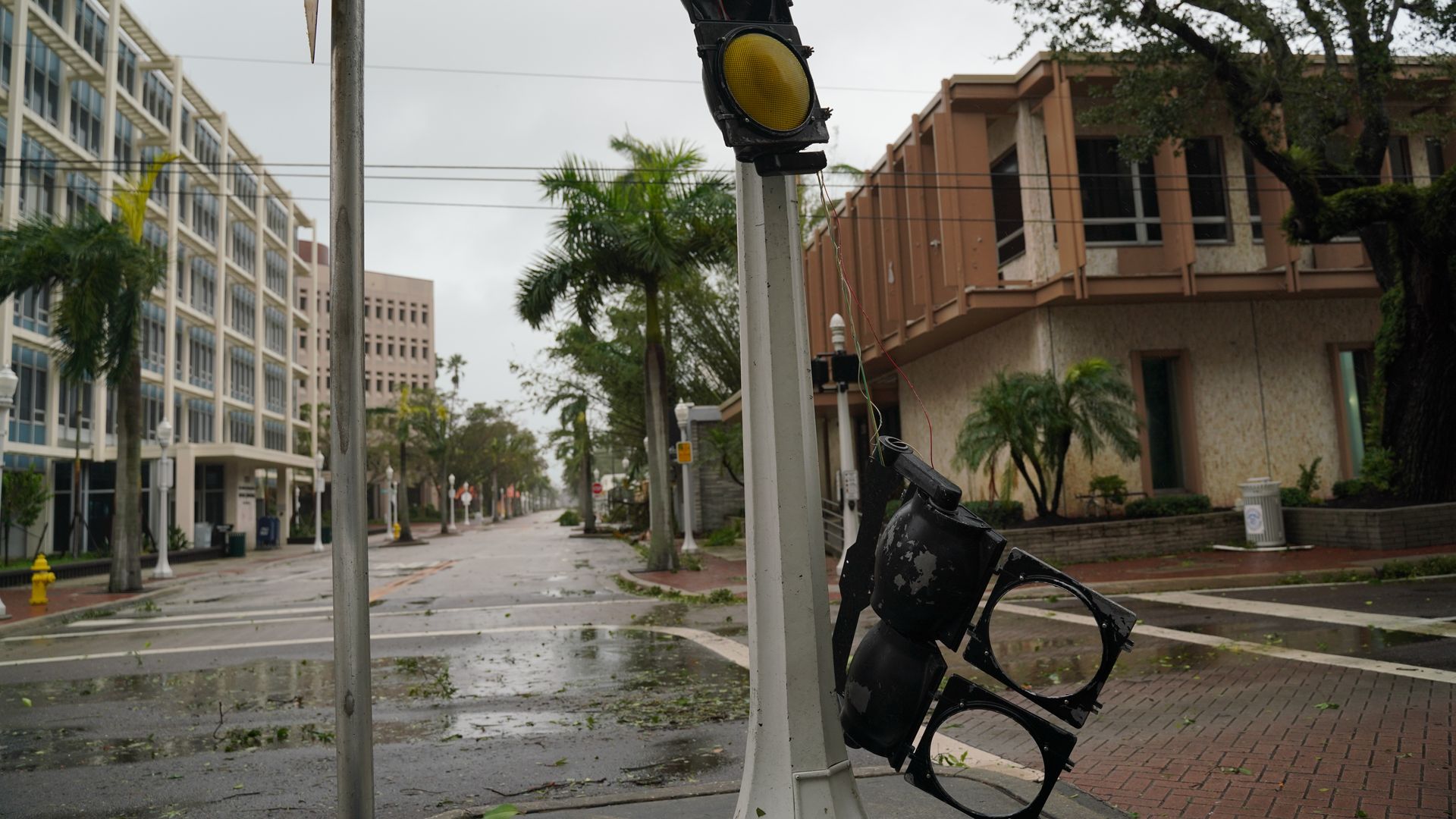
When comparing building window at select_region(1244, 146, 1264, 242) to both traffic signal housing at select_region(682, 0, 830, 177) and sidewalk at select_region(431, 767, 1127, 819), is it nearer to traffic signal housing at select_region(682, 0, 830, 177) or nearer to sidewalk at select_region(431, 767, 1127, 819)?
sidewalk at select_region(431, 767, 1127, 819)

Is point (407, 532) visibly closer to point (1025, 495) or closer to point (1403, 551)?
point (1025, 495)

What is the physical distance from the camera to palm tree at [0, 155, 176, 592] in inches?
792

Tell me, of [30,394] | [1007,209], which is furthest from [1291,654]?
[30,394]

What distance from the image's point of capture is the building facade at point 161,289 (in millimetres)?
33719

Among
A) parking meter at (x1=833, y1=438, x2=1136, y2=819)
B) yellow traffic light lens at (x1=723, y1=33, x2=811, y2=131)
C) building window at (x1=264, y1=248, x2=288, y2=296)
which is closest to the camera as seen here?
parking meter at (x1=833, y1=438, x2=1136, y2=819)

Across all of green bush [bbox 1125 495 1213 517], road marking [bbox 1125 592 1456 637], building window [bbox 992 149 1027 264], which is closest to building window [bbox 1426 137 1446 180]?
building window [bbox 992 149 1027 264]

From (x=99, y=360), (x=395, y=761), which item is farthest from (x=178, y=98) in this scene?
(x=395, y=761)

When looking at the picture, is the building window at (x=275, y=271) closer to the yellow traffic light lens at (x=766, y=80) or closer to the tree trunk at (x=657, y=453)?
the tree trunk at (x=657, y=453)

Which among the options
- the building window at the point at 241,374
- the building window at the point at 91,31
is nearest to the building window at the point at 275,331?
the building window at the point at 241,374

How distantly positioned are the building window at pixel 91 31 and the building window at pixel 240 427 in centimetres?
1967

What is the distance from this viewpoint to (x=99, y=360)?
21.5 meters

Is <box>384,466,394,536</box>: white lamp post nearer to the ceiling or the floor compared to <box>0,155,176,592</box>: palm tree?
nearer to the floor

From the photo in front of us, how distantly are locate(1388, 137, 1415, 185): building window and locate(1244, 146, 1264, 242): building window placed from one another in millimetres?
3642

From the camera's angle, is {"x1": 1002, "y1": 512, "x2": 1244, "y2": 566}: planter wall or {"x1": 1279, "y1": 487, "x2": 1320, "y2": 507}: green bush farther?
{"x1": 1279, "y1": 487, "x2": 1320, "y2": 507}: green bush
